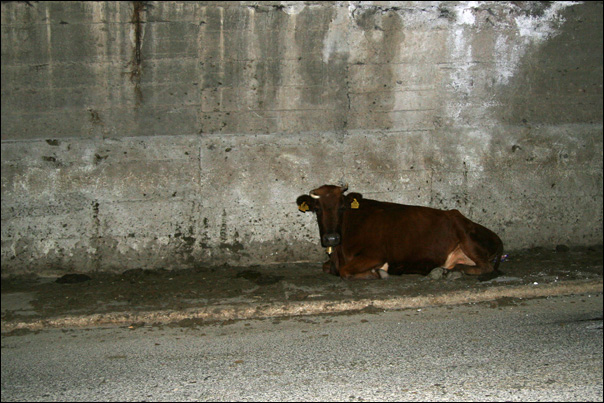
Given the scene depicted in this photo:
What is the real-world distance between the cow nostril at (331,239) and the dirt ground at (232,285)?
0.46 meters

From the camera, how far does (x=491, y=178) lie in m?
7.53

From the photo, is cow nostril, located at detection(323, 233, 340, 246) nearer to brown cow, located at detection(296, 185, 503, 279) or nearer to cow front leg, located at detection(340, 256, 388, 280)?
brown cow, located at detection(296, 185, 503, 279)

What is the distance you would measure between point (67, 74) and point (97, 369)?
375 centimetres

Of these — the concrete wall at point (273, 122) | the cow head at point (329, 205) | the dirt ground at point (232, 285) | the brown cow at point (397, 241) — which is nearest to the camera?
the dirt ground at point (232, 285)

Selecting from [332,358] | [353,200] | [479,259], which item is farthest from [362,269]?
[332,358]

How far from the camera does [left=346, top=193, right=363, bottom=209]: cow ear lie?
21.7 feet

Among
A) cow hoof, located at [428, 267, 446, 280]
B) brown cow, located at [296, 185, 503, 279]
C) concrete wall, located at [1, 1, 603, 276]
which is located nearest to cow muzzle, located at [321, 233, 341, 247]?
brown cow, located at [296, 185, 503, 279]

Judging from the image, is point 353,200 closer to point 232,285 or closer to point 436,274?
point 436,274

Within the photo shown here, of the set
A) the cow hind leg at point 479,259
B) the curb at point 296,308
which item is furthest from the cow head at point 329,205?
the cow hind leg at point 479,259

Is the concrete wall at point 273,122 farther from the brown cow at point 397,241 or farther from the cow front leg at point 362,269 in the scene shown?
the cow front leg at point 362,269

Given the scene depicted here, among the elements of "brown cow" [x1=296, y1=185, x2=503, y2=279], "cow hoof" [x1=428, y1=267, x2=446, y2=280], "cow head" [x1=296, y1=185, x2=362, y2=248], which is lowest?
"cow hoof" [x1=428, y1=267, x2=446, y2=280]

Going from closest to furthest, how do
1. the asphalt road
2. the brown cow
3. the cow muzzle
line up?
the asphalt road
the cow muzzle
the brown cow

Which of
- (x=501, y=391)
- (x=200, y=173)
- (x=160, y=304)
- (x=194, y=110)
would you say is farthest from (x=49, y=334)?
(x=501, y=391)

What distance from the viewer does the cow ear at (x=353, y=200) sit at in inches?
261
